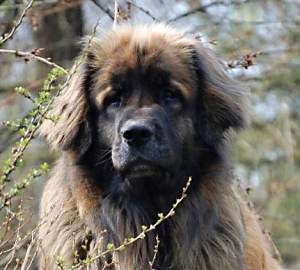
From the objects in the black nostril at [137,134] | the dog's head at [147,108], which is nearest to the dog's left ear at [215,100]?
the dog's head at [147,108]

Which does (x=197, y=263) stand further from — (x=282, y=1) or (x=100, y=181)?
(x=282, y=1)

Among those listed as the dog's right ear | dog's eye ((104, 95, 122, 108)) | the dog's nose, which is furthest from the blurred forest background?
the dog's nose

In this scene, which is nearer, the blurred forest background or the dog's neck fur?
the dog's neck fur

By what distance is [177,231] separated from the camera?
282 inches

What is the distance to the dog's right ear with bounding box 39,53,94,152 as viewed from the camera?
23.6 feet

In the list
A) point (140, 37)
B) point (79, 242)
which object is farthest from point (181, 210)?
point (140, 37)

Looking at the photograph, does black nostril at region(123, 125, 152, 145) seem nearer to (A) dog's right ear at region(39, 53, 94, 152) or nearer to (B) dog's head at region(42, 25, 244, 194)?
(B) dog's head at region(42, 25, 244, 194)

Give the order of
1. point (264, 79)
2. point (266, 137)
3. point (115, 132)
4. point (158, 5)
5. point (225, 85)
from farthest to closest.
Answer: point (266, 137), point (264, 79), point (158, 5), point (225, 85), point (115, 132)

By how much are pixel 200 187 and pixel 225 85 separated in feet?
2.49

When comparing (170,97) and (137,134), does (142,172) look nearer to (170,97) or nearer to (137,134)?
(137,134)

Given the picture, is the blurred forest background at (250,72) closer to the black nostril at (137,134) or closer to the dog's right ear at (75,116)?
the dog's right ear at (75,116)

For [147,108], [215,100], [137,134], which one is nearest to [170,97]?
[147,108]

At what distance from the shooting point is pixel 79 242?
23.2 ft

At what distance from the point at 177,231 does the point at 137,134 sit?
→ 0.92 metres
